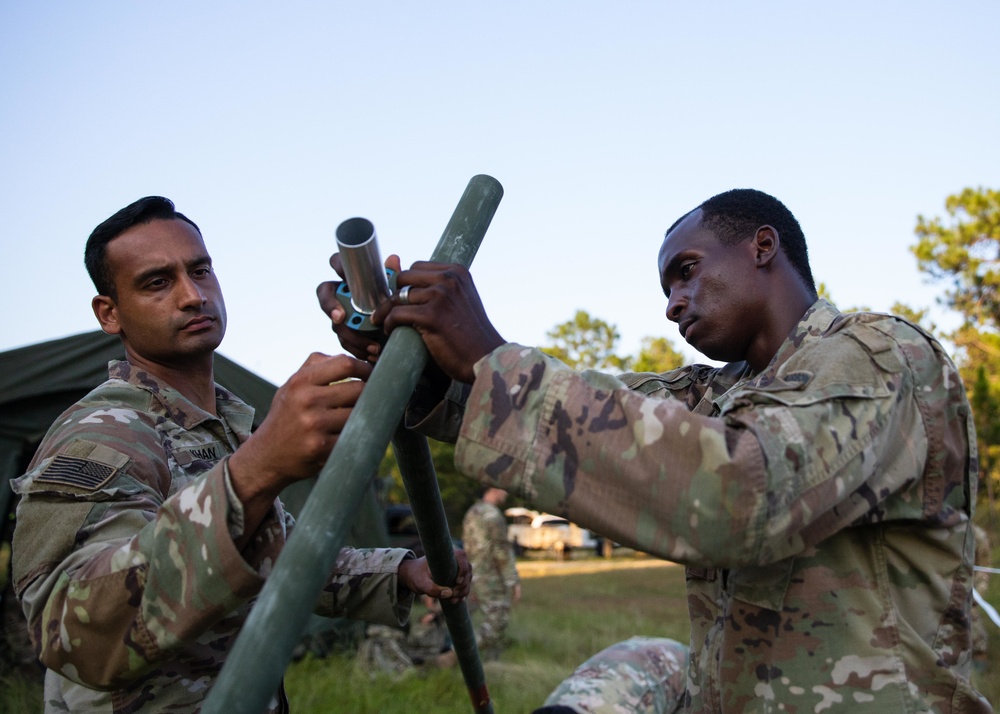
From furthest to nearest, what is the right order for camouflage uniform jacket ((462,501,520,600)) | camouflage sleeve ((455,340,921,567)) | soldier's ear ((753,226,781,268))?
camouflage uniform jacket ((462,501,520,600)), soldier's ear ((753,226,781,268)), camouflage sleeve ((455,340,921,567))

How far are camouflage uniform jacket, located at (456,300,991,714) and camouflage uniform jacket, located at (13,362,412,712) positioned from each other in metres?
0.53

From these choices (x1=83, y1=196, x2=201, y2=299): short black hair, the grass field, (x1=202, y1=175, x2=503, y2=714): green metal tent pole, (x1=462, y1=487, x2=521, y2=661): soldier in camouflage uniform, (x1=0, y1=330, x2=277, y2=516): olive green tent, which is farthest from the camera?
(x1=462, y1=487, x2=521, y2=661): soldier in camouflage uniform

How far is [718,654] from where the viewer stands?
6.99 feet

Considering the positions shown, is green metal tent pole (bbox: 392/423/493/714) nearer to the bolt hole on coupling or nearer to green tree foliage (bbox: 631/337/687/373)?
the bolt hole on coupling

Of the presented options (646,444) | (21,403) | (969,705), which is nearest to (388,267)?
(646,444)

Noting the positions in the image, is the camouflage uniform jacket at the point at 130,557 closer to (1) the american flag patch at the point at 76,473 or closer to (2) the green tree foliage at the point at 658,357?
(1) the american flag patch at the point at 76,473

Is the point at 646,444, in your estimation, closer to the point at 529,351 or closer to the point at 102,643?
the point at 529,351

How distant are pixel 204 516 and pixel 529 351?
0.73 m

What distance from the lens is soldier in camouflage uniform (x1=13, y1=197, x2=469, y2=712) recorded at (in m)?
1.68

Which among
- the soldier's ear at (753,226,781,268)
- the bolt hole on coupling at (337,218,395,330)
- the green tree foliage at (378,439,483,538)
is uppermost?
the soldier's ear at (753,226,781,268)

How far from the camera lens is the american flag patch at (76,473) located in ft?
6.31

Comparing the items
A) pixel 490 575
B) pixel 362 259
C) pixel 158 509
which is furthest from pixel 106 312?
pixel 490 575

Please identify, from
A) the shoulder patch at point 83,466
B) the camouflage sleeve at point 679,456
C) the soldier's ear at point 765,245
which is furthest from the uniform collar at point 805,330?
the shoulder patch at point 83,466

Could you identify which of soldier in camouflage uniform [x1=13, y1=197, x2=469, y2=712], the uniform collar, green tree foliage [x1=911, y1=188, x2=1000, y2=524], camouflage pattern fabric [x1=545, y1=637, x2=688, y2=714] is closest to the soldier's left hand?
soldier in camouflage uniform [x1=13, y1=197, x2=469, y2=712]
